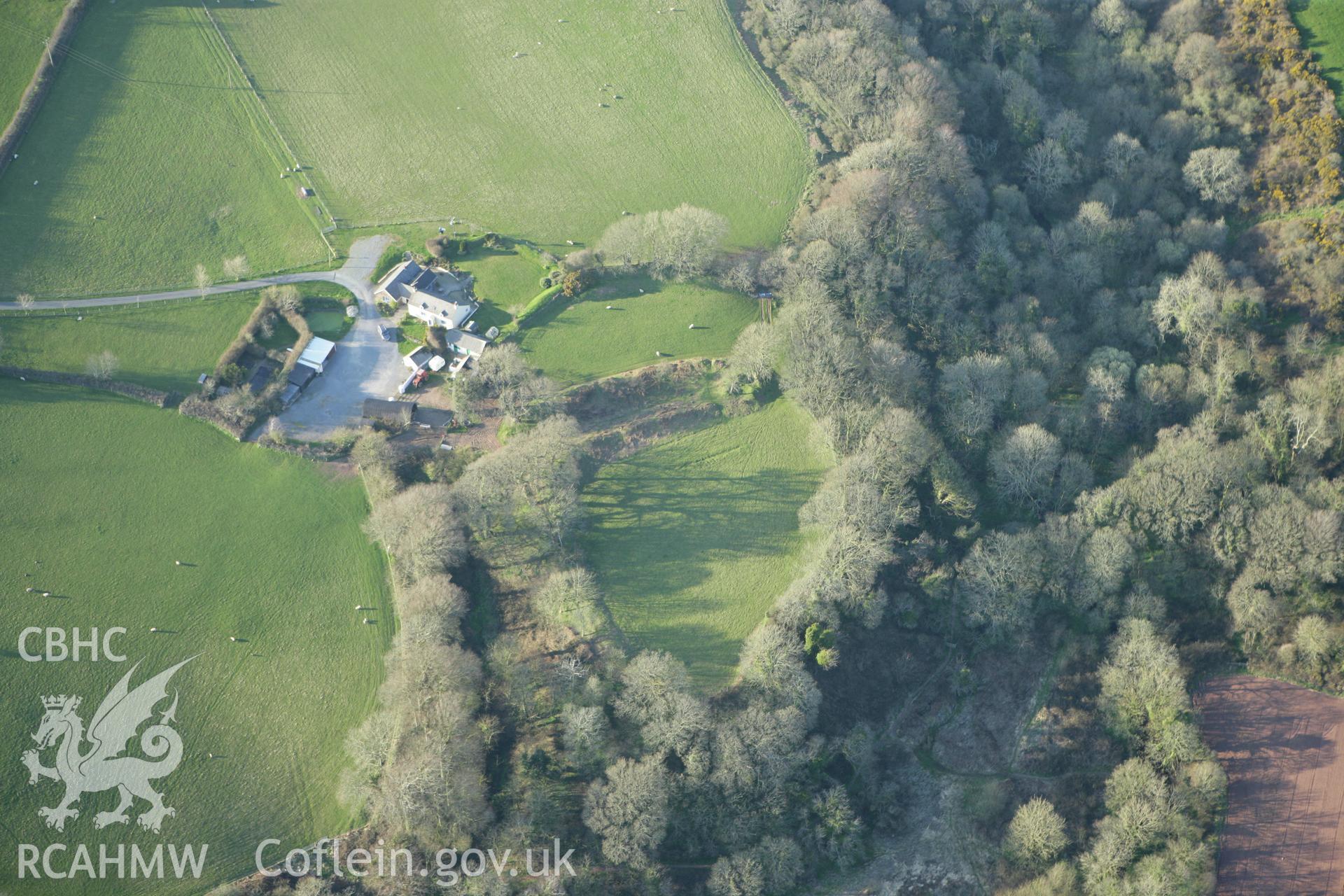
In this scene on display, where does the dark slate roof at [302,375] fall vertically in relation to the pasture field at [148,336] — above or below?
below

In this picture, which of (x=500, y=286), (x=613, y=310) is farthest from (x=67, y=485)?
(x=613, y=310)

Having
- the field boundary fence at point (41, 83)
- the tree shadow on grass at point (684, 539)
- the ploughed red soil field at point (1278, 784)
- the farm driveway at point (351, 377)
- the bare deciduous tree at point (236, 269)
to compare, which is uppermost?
the field boundary fence at point (41, 83)

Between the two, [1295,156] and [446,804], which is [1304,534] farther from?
[446,804]

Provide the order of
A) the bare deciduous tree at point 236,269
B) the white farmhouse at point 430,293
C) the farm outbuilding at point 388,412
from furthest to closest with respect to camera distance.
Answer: the bare deciduous tree at point 236,269
the white farmhouse at point 430,293
the farm outbuilding at point 388,412

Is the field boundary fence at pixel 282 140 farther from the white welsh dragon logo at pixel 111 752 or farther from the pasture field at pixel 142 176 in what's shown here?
the white welsh dragon logo at pixel 111 752

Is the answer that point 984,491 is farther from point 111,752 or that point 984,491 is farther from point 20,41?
point 20,41

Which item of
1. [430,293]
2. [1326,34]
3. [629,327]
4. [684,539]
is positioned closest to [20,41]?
[430,293]

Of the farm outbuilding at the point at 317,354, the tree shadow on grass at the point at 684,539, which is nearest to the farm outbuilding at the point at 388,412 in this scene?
the farm outbuilding at the point at 317,354
